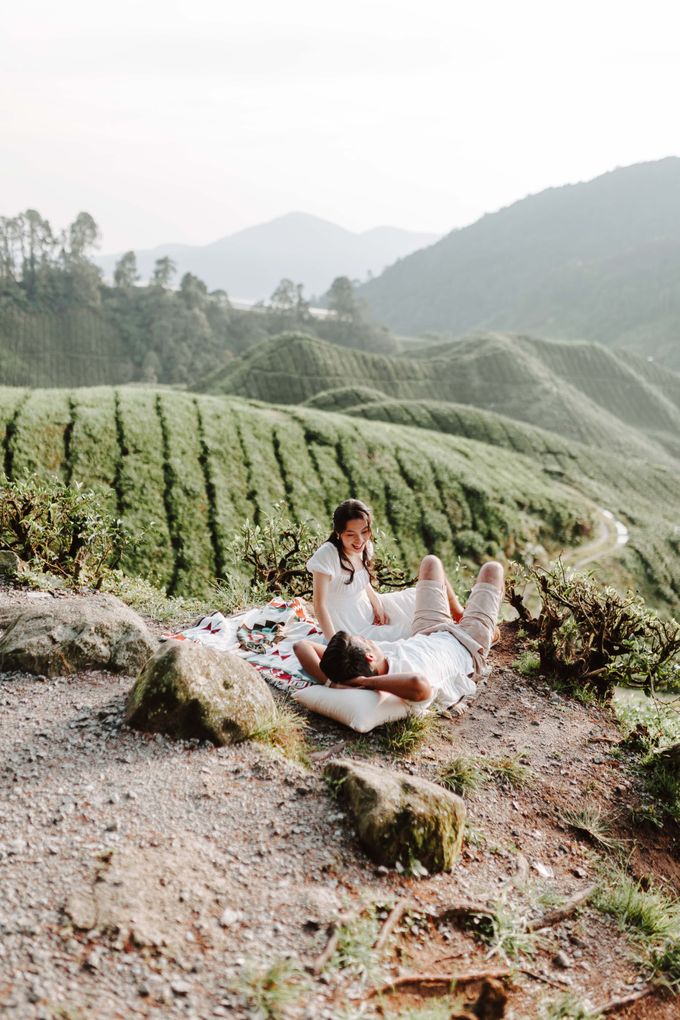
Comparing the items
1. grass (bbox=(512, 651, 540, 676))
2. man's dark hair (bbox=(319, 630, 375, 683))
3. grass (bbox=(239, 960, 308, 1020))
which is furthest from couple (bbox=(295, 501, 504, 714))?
grass (bbox=(239, 960, 308, 1020))

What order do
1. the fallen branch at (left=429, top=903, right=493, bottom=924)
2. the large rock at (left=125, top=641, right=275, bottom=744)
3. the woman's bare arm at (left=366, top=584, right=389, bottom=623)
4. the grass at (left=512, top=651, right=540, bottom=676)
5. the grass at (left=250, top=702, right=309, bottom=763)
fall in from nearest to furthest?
1. the fallen branch at (left=429, top=903, right=493, bottom=924)
2. the large rock at (left=125, top=641, right=275, bottom=744)
3. the grass at (left=250, top=702, right=309, bottom=763)
4. the woman's bare arm at (left=366, top=584, right=389, bottom=623)
5. the grass at (left=512, top=651, right=540, bottom=676)

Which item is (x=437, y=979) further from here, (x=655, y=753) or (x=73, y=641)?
(x=73, y=641)

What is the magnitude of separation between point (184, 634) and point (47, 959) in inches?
169

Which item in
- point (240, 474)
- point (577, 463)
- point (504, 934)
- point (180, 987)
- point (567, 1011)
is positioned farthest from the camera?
point (577, 463)

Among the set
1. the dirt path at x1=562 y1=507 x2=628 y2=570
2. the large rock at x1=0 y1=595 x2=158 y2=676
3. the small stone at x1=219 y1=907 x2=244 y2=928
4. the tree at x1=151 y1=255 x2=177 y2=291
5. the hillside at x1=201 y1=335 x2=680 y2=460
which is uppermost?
the tree at x1=151 y1=255 x2=177 y2=291

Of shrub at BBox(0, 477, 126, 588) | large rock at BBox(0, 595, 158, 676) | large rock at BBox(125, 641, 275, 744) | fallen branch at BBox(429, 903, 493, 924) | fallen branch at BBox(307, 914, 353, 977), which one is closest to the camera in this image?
fallen branch at BBox(307, 914, 353, 977)

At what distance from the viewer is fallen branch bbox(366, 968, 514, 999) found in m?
3.72

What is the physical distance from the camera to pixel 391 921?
4.11 m

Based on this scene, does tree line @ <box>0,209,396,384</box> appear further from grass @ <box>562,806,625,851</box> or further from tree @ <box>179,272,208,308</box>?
grass @ <box>562,806,625,851</box>

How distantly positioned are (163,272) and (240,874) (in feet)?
339

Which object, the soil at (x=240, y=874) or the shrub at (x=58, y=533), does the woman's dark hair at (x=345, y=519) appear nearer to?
the soil at (x=240, y=874)

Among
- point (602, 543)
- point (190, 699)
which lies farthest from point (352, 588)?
point (602, 543)

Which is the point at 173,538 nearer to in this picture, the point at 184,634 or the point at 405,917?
the point at 184,634

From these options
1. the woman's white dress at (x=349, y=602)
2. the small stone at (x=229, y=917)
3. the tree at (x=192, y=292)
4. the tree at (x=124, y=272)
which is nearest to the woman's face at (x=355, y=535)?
the woman's white dress at (x=349, y=602)
